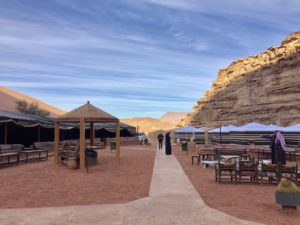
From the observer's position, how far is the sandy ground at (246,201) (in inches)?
285

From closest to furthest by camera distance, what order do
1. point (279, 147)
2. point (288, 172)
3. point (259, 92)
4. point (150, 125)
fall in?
point (288, 172) → point (279, 147) → point (259, 92) → point (150, 125)

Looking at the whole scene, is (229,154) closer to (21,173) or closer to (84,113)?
(84,113)

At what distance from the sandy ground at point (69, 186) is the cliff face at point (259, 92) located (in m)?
39.2

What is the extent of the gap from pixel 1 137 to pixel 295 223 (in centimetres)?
2186

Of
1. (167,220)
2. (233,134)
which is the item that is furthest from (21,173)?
(233,134)

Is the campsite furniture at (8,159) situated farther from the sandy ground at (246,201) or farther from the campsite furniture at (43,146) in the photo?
the sandy ground at (246,201)

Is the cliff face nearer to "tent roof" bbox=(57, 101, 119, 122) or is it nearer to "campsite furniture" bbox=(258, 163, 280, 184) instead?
"tent roof" bbox=(57, 101, 119, 122)

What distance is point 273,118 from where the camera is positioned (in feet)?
171

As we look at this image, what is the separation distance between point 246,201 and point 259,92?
2086 inches

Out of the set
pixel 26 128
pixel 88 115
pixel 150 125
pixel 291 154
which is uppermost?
pixel 150 125

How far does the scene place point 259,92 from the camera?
5900 centimetres

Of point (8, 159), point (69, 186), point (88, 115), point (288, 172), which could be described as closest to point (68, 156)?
point (88, 115)

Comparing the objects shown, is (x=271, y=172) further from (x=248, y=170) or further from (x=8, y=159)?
(x=8, y=159)

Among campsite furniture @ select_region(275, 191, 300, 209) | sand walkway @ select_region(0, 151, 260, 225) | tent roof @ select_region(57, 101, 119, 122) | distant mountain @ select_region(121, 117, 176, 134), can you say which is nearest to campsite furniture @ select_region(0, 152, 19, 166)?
tent roof @ select_region(57, 101, 119, 122)
